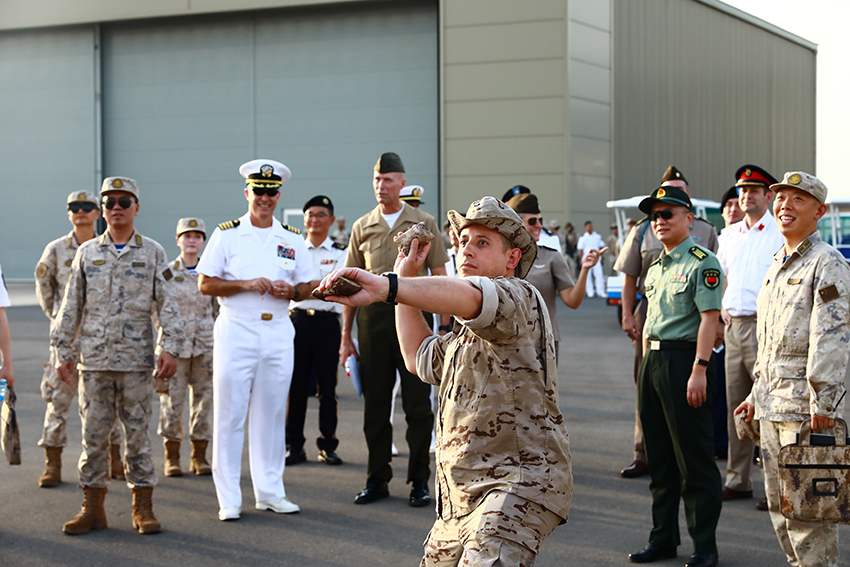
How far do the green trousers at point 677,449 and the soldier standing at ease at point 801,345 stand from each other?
334mm

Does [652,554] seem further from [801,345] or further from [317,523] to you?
[317,523]

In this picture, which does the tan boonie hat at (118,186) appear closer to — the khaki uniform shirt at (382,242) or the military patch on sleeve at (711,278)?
the khaki uniform shirt at (382,242)

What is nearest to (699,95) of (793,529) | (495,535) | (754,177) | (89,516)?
(754,177)

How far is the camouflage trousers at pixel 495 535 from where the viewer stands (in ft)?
9.20

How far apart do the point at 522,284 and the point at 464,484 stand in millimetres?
729

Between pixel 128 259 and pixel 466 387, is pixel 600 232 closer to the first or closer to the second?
pixel 128 259

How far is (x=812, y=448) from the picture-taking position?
13.6ft

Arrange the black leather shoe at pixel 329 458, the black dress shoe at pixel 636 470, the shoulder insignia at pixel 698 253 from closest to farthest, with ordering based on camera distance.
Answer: the shoulder insignia at pixel 698 253 < the black dress shoe at pixel 636 470 < the black leather shoe at pixel 329 458

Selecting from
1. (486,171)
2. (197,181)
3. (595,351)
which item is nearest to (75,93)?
(197,181)

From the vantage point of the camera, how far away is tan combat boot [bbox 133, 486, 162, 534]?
564 cm

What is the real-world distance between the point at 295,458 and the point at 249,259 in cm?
224

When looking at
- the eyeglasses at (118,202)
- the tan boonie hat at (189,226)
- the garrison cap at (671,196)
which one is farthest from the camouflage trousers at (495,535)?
the tan boonie hat at (189,226)

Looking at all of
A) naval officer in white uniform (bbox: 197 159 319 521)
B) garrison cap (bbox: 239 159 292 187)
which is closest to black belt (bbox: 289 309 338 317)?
naval officer in white uniform (bbox: 197 159 319 521)

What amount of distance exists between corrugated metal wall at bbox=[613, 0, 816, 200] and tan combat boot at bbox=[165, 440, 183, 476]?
75.6 feet
